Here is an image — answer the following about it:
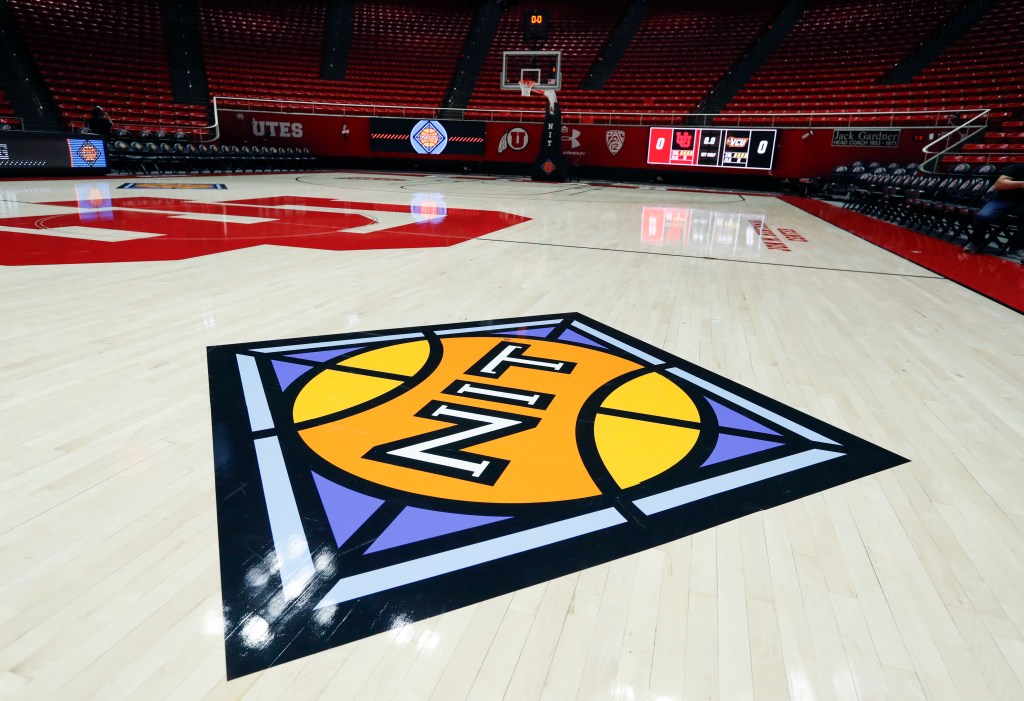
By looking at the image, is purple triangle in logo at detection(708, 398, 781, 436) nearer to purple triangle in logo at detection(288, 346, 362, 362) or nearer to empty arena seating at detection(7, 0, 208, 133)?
purple triangle in logo at detection(288, 346, 362, 362)

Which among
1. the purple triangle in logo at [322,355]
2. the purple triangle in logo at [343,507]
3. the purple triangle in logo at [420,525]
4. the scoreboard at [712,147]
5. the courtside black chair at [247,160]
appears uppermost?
the scoreboard at [712,147]

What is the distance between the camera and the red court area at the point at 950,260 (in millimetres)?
5062

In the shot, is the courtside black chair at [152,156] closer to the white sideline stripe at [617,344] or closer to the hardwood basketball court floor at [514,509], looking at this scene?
the hardwood basketball court floor at [514,509]

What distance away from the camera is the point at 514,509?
1.80 meters

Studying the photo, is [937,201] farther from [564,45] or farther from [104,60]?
[104,60]

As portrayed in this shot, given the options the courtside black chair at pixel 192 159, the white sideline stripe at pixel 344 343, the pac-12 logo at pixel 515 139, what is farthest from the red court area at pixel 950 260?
the courtside black chair at pixel 192 159

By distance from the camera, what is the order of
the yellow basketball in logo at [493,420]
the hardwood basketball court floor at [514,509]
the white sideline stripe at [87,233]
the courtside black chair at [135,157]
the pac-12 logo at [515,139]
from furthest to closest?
the pac-12 logo at [515,139] → the courtside black chair at [135,157] → the white sideline stripe at [87,233] → the yellow basketball in logo at [493,420] → the hardwood basketball court floor at [514,509]

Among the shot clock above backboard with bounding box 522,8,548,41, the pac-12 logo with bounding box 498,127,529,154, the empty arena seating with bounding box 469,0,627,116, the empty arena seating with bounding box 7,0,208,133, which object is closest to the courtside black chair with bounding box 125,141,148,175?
the empty arena seating with bounding box 7,0,208,133

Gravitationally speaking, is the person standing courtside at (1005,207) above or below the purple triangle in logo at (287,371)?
above

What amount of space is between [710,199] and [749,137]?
424cm

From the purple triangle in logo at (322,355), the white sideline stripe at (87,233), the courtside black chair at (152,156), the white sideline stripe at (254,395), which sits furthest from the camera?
the courtside black chair at (152,156)

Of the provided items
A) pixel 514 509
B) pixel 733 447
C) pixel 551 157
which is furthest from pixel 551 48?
pixel 514 509

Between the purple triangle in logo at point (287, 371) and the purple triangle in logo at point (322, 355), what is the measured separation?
3.5 inches

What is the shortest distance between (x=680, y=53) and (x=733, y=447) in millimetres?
23033
